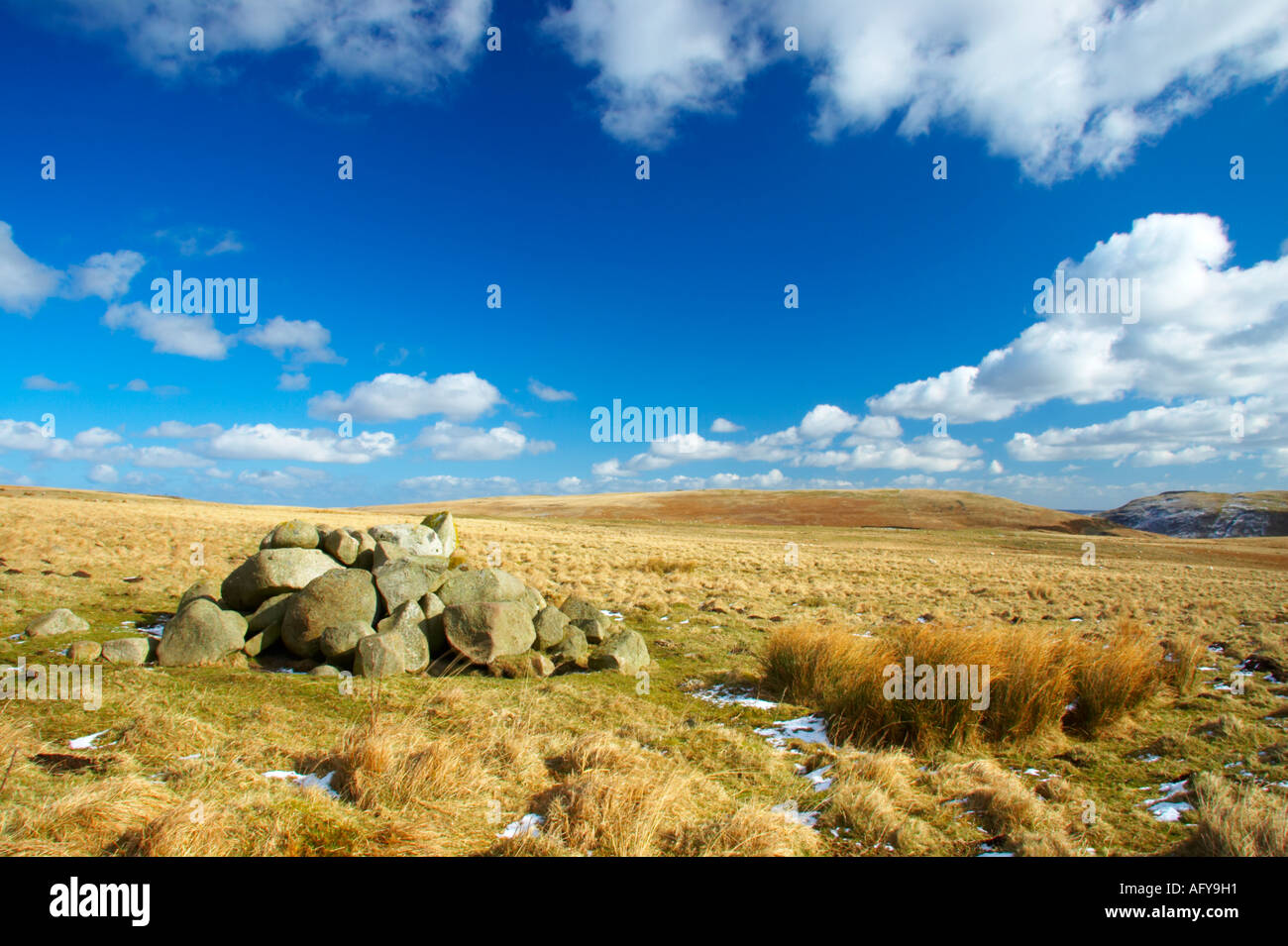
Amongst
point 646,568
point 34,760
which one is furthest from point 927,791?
point 646,568

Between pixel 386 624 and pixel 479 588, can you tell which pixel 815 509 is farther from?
pixel 386 624

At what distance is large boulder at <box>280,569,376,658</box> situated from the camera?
1126 centimetres

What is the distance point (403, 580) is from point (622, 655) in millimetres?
4913

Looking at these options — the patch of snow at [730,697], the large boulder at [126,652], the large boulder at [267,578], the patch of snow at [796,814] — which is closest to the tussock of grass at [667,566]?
the large boulder at [267,578]

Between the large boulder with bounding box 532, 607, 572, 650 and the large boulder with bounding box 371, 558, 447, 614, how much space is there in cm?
244

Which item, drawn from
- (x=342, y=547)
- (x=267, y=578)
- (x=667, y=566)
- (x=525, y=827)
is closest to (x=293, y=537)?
(x=342, y=547)

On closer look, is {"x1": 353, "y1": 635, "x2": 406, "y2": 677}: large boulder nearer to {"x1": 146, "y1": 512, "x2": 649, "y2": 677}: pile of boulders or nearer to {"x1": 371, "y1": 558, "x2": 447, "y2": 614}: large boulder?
{"x1": 146, "y1": 512, "x2": 649, "y2": 677}: pile of boulders

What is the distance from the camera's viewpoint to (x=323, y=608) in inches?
451

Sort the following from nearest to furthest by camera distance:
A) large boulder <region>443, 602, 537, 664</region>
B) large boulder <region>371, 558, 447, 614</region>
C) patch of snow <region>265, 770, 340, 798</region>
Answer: patch of snow <region>265, 770, 340, 798</region> < large boulder <region>443, 602, 537, 664</region> < large boulder <region>371, 558, 447, 614</region>

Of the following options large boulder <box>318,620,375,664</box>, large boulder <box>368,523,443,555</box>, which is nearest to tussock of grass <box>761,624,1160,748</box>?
large boulder <box>318,620,375,664</box>

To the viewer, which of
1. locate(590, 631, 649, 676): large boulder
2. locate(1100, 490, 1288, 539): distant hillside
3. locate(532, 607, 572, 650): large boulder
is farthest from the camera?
locate(1100, 490, 1288, 539): distant hillside
